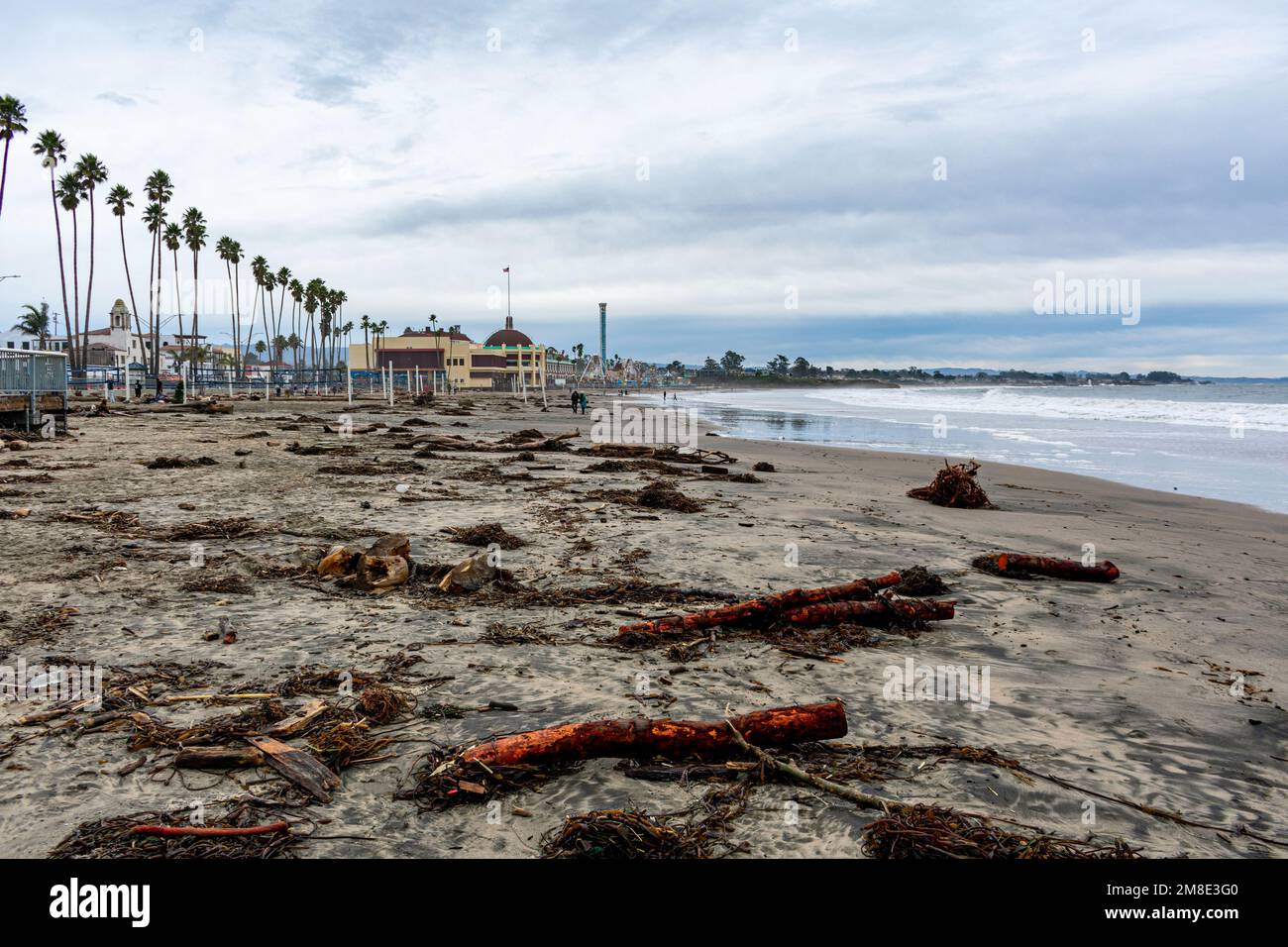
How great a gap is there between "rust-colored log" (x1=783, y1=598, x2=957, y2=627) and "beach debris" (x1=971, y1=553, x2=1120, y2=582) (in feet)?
7.55

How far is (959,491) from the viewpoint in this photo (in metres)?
14.5

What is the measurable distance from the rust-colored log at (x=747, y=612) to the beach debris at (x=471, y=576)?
1.92m

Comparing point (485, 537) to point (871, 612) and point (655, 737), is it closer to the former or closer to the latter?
point (871, 612)

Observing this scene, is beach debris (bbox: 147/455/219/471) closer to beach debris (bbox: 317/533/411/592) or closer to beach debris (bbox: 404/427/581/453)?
beach debris (bbox: 404/427/581/453)

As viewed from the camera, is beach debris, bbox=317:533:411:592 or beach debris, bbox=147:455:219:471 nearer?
beach debris, bbox=317:533:411:592

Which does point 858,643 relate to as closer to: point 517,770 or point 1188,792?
point 1188,792

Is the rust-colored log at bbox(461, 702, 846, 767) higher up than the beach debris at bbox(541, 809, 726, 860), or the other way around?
the rust-colored log at bbox(461, 702, 846, 767)

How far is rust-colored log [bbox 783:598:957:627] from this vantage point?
6344 millimetres

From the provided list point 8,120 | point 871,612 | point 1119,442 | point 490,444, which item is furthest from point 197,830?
point 8,120

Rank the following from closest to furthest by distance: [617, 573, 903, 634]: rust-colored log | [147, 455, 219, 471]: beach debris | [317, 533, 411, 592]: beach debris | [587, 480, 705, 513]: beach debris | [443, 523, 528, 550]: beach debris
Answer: [617, 573, 903, 634]: rust-colored log → [317, 533, 411, 592]: beach debris → [443, 523, 528, 550]: beach debris → [587, 480, 705, 513]: beach debris → [147, 455, 219, 471]: beach debris

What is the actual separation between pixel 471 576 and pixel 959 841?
528 cm

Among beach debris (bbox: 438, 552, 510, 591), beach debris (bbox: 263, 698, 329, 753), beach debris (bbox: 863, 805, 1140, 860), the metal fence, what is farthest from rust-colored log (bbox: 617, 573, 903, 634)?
the metal fence

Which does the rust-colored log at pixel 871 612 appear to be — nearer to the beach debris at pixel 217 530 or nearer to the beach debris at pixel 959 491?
the beach debris at pixel 217 530
